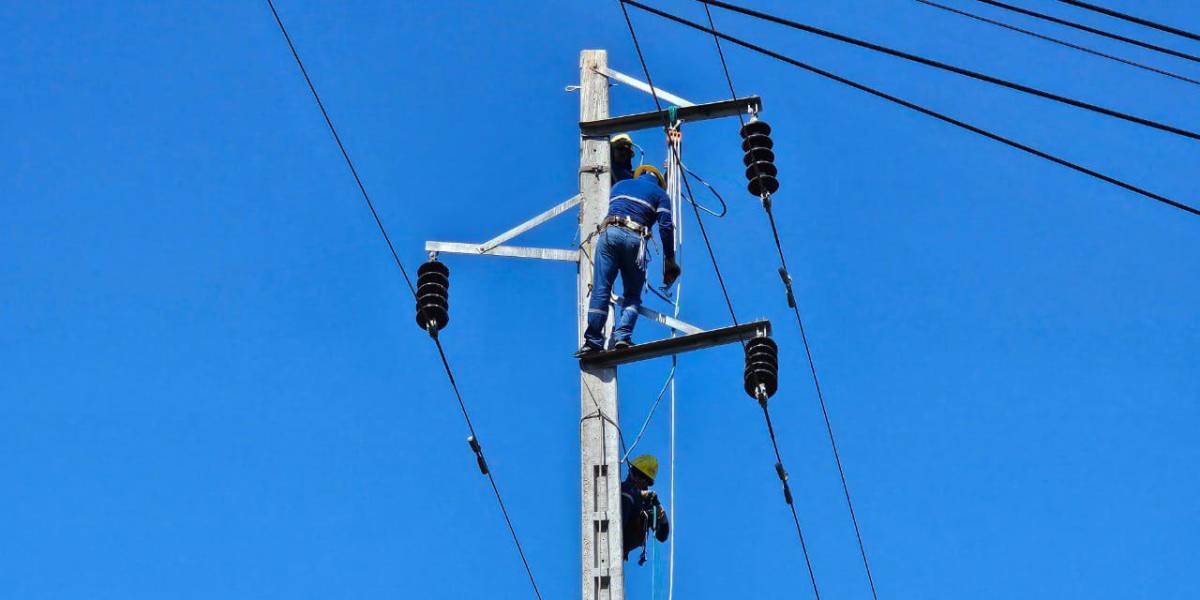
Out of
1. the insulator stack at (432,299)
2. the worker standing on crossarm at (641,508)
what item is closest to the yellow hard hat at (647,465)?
the worker standing on crossarm at (641,508)

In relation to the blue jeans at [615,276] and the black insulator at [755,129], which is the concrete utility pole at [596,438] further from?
the black insulator at [755,129]

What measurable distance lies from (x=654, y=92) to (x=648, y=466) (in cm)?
224

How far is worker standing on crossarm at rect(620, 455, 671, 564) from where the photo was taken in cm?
1090

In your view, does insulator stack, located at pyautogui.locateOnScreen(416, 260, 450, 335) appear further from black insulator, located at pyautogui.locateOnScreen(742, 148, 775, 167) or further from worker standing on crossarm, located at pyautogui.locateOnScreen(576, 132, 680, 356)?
black insulator, located at pyautogui.locateOnScreen(742, 148, 775, 167)

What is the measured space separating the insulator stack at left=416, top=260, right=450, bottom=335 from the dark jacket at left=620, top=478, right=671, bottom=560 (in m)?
1.37

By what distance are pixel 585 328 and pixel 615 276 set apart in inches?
17.5

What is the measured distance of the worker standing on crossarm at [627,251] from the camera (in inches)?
428

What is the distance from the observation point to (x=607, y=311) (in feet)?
35.9

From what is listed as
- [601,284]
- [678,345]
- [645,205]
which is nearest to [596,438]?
[678,345]

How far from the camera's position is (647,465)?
1120 cm

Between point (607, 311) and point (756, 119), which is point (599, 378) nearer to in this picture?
point (607, 311)

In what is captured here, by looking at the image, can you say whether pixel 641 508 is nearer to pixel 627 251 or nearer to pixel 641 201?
pixel 627 251

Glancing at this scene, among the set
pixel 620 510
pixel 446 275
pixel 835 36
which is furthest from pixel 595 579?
pixel 835 36

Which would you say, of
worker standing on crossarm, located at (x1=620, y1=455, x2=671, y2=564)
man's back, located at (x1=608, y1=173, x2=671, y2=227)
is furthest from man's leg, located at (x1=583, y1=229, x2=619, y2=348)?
worker standing on crossarm, located at (x1=620, y1=455, x2=671, y2=564)
